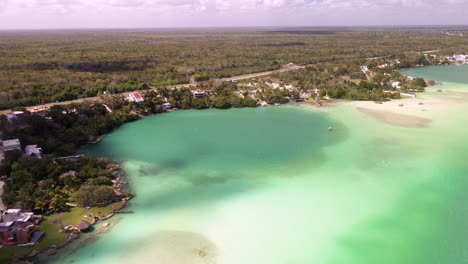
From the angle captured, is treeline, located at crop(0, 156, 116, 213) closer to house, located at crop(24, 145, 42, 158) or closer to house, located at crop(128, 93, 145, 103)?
house, located at crop(24, 145, 42, 158)

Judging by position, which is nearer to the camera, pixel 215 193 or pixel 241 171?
pixel 215 193

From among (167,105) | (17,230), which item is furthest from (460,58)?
(17,230)

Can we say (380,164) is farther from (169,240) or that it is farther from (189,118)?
(189,118)

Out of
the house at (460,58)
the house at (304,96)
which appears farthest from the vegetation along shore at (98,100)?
the house at (460,58)

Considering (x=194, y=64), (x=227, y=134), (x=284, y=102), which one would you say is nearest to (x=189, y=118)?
(x=227, y=134)

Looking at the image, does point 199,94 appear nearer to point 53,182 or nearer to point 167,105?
point 167,105

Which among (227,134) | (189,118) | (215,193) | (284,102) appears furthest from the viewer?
(284,102)
